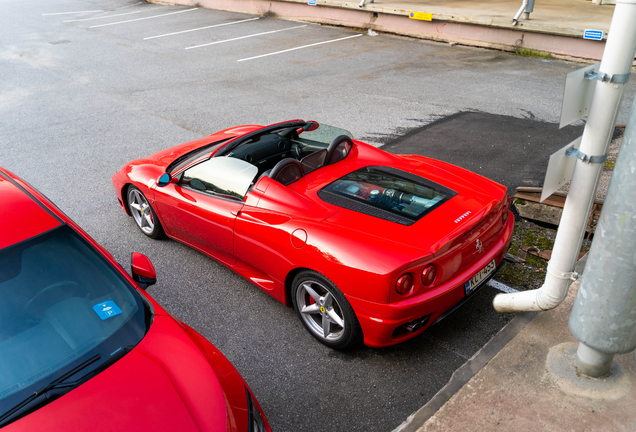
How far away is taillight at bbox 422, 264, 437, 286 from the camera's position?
3297 millimetres

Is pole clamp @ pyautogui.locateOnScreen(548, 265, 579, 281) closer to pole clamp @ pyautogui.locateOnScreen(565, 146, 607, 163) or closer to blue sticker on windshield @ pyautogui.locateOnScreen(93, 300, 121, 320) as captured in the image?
pole clamp @ pyautogui.locateOnScreen(565, 146, 607, 163)

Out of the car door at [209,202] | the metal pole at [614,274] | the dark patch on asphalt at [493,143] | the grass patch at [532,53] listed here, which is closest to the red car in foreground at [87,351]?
the car door at [209,202]

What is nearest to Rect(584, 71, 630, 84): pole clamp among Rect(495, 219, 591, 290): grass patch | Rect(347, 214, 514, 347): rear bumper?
Rect(347, 214, 514, 347): rear bumper

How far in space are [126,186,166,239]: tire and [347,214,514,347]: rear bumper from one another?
2741 mm

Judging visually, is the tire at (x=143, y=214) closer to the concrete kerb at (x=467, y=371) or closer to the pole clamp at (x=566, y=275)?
the concrete kerb at (x=467, y=371)

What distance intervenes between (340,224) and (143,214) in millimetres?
2769

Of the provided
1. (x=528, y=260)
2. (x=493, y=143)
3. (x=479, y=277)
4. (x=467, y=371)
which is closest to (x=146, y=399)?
(x=467, y=371)

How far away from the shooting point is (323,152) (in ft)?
14.3

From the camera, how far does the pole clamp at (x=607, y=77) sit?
2676 millimetres

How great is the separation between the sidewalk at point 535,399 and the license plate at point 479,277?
469 mm

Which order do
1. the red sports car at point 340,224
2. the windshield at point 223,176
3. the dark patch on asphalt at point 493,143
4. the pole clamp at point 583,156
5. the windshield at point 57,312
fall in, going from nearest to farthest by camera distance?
the windshield at point 57,312, the pole clamp at point 583,156, the red sports car at point 340,224, the windshield at point 223,176, the dark patch on asphalt at point 493,143

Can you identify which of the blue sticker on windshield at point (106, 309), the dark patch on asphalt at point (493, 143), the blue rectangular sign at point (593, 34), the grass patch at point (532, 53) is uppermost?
the blue rectangular sign at point (593, 34)

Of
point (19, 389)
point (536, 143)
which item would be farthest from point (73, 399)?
point (536, 143)

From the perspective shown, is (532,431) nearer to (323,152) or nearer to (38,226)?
(323,152)
